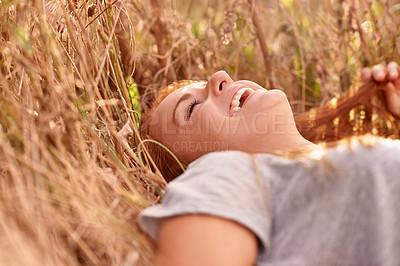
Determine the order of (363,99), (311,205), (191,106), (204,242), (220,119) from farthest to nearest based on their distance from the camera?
(363,99), (191,106), (220,119), (311,205), (204,242)

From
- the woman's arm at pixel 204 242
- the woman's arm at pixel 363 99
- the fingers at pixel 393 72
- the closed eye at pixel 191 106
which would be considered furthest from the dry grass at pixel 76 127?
the fingers at pixel 393 72

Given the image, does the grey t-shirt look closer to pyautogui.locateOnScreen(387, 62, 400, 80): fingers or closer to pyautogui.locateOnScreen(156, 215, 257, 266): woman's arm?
pyautogui.locateOnScreen(156, 215, 257, 266): woman's arm

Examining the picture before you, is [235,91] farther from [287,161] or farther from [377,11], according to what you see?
[377,11]

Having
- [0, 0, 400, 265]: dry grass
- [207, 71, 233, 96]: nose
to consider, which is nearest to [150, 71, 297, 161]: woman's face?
[207, 71, 233, 96]: nose

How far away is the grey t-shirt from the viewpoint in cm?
89

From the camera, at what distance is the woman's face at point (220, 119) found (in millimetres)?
1312

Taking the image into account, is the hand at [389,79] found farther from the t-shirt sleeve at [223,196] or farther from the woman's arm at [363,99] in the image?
the t-shirt sleeve at [223,196]

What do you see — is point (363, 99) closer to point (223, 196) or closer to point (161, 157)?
point (161, 157)

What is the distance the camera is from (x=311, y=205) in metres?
0.93

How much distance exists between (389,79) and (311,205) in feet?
2.35

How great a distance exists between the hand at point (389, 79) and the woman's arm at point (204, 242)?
2.69 ft

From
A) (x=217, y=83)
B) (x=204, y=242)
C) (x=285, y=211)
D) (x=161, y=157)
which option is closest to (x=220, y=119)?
(x=217, y=83)

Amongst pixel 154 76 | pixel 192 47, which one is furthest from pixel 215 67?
pixel 154 76

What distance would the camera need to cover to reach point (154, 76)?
2.18m
